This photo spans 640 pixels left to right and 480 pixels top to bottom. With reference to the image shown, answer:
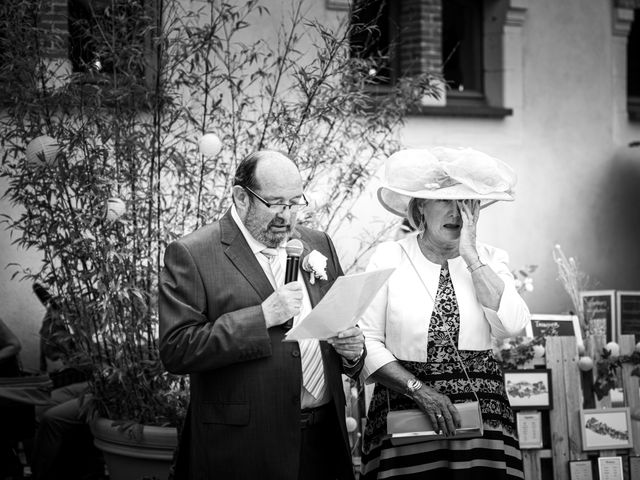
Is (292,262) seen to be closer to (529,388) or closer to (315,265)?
(315,265)

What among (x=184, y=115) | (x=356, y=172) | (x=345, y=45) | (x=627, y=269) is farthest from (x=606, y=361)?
(x=627, y=269)

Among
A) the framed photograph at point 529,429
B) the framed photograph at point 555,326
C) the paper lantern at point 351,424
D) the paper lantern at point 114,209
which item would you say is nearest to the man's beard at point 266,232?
the paper lantern at point 114,209

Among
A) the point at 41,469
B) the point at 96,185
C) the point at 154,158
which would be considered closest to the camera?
the point at 96,185

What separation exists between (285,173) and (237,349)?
2.08 ft

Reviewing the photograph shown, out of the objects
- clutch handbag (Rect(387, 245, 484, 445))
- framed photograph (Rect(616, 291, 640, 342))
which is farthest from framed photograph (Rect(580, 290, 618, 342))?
clutch handbag (Rect(387, 245, 484, 445))

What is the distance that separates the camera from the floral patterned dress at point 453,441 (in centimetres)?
346

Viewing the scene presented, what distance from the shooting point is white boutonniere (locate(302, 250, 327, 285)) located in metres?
3.30

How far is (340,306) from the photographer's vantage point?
9.53 feet

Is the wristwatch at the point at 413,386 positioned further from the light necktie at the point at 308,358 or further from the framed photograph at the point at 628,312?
the framed photograph at the point at 628,312

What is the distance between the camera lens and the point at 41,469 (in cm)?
587

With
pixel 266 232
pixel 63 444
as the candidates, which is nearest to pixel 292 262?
pixel 266 232

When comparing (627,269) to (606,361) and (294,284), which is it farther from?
(294,284)

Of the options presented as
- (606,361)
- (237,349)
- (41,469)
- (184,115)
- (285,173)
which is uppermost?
(184,115)

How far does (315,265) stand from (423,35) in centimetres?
567
